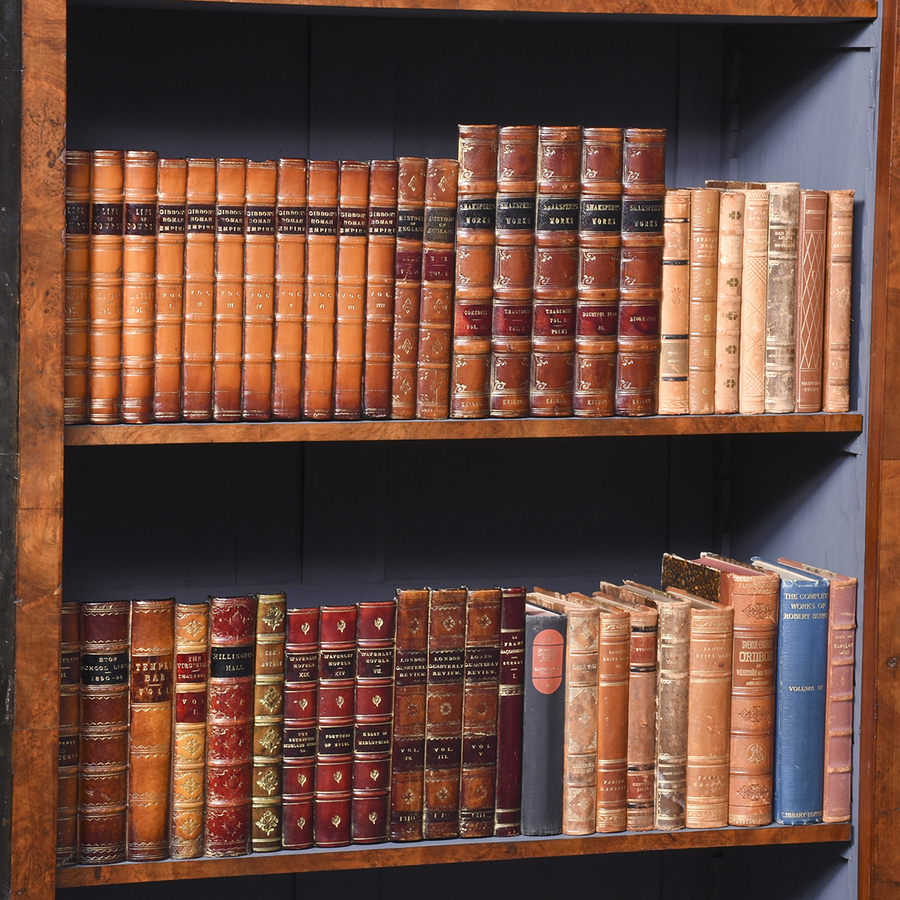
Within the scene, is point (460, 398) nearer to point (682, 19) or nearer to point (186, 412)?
point (186, 412)

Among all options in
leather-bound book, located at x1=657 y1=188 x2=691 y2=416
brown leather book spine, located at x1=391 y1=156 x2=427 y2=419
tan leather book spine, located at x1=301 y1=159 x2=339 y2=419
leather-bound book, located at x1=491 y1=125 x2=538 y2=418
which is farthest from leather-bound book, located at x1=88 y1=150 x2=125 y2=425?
leather-bound book, located at x1=657 y1=188 x2=691 y2=416

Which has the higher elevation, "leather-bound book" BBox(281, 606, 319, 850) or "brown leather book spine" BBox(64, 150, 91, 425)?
"brown leather book spine" BBox(64, 150, 91, 425)

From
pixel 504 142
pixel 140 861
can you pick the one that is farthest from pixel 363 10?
pixel 140 861

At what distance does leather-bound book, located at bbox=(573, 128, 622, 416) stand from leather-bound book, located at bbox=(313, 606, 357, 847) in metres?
0.40

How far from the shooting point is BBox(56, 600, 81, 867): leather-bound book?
1.36 metres

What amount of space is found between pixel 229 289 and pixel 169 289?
0.22ft

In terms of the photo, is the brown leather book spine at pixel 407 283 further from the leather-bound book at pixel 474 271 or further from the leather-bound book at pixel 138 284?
the leather-bound book at pixel 138 284

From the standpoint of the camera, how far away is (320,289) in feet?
4.59

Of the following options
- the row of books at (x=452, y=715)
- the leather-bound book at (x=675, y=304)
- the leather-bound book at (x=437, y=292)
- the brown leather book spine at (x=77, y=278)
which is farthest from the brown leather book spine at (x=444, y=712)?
the brown leather book spine at (x=77, y=278)

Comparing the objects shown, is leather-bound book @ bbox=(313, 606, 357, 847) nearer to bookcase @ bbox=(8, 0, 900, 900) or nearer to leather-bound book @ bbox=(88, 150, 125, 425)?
bookcase @ bbox=(8, 0, 900, 900)

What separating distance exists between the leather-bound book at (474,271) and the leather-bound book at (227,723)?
356 millimetres

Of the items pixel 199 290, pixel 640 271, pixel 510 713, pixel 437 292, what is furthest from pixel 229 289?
pixel 510 713

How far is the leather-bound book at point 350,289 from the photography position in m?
1.39

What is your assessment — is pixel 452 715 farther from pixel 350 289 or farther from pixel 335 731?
pixel 350 289
